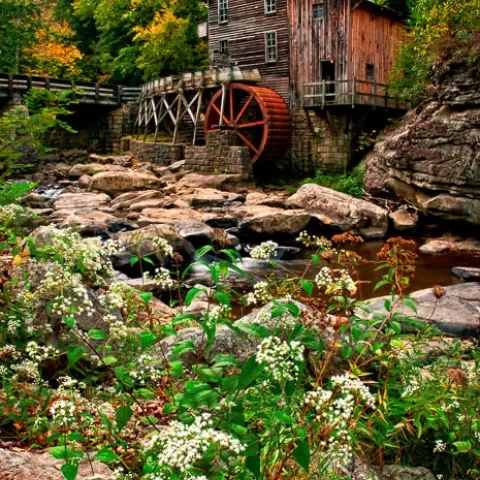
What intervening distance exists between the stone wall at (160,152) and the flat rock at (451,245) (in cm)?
1360

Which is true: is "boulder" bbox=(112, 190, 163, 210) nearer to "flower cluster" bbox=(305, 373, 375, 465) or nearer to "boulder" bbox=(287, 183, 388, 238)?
"boulder" bbox=(287, 183, 388, 238)

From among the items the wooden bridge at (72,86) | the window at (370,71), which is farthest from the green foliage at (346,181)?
the wooden bridge at (72,86)

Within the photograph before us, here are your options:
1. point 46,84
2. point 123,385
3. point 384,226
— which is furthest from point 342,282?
point 46,84

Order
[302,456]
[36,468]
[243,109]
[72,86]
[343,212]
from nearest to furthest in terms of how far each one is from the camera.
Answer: [302,456] → [36,468] → [343,212] → [243,109] → [72,86]

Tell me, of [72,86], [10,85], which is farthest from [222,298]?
[10,85]

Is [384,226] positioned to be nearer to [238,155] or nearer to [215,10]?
[238,155]

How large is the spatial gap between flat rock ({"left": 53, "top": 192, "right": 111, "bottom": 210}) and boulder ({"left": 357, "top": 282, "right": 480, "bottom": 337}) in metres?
11.7

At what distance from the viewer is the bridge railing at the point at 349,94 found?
66.7ft

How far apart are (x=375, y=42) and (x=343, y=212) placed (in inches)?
391

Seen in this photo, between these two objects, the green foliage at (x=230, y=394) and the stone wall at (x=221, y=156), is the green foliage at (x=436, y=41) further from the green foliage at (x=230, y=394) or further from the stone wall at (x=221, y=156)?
the green foliage at (x=230, y=394)

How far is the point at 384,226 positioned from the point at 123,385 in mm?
13508

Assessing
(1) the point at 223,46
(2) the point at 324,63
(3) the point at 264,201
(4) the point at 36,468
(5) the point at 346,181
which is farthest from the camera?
(1) the point at 223,46

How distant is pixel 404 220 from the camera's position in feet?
49.8

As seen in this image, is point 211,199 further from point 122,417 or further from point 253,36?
point 122,417
